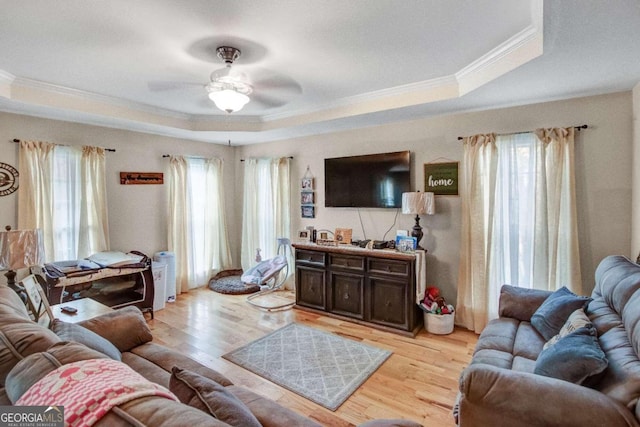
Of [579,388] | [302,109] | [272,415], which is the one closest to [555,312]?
[579,388]

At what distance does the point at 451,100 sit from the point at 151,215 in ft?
13.7

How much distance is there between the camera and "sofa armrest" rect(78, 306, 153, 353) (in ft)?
6.89

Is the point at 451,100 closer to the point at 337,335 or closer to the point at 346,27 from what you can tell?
the point at 346,27

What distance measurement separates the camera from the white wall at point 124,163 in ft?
11.6

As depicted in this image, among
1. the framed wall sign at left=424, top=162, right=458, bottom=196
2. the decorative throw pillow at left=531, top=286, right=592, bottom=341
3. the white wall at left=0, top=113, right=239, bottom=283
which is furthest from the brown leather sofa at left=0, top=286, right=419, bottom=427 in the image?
the framed wall sign at left=424, top=162, right=458, bottom=196

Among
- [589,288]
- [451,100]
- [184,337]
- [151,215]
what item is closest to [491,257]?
[589,288]

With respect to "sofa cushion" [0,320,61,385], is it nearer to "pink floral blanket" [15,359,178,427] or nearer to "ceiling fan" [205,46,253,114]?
"pink floral blanket" [15,359,178,427]

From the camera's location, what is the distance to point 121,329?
2.16 m

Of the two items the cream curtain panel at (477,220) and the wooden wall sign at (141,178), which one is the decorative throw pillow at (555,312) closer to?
the cream curtain panel at (477,220)

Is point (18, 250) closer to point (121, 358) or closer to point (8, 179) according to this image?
point (121, 358)

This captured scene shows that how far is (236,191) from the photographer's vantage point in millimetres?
5895

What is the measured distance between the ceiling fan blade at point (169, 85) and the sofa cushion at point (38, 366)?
2699 millimetres

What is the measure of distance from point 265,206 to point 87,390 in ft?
14.9

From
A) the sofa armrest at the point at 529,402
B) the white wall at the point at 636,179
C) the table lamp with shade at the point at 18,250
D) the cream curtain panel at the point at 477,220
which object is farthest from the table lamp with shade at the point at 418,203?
the table lamp with shade at the point at 18,250
